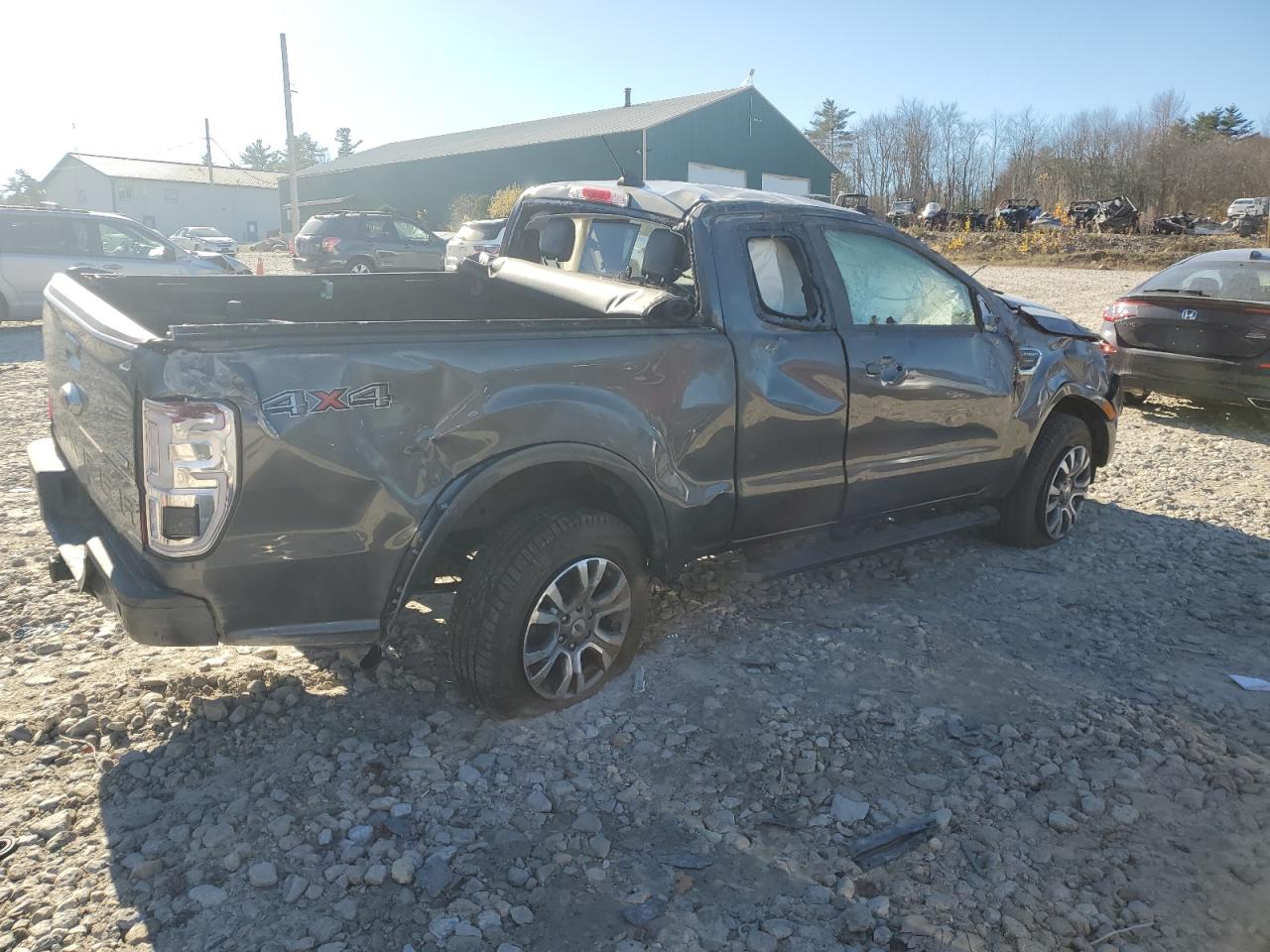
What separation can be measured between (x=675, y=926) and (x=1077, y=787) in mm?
1540

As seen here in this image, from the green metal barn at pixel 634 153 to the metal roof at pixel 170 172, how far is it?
71.1ft

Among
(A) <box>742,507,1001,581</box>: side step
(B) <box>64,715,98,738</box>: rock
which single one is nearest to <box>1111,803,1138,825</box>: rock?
(A) <box>742,507,1001,581</box>: side step

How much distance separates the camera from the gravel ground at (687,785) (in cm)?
258

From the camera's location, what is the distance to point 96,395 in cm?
307

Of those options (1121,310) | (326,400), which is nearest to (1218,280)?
(1121,310)

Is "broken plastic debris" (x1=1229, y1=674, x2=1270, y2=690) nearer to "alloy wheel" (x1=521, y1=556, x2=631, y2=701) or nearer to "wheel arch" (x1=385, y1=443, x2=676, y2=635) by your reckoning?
"wheel arch" (x1=385, y1=443, x2=676, y2=635)

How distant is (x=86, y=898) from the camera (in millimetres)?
2562

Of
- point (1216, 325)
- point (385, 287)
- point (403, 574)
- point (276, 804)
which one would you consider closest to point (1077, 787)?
point (403, 574)

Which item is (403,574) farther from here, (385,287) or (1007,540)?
(1007,540)

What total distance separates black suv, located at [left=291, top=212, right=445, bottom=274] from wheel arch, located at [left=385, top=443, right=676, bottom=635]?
18.1 m

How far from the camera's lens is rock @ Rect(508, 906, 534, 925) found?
2557mm

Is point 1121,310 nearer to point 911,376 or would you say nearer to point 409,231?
point 911,376

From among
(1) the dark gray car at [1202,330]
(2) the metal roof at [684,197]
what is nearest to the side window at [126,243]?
(2) the metal roof at [684,197]

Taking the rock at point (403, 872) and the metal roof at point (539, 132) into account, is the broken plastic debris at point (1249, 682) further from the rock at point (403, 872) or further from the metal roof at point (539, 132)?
the metal roof at point (539, 132)
